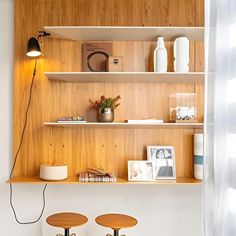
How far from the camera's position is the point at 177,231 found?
7.43ft

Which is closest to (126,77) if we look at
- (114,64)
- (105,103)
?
(114,64)

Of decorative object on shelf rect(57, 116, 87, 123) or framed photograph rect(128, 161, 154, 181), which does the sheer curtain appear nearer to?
framed photograph rect(128, 161, 154, 181)

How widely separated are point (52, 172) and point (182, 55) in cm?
134

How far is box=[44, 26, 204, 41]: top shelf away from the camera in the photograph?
1961 millimetres

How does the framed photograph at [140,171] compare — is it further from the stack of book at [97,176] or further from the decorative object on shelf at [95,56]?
the decorative object on shelf at [95,56]

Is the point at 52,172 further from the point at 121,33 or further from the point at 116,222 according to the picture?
the point at 121,33

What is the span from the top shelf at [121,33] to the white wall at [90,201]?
1.82 ft

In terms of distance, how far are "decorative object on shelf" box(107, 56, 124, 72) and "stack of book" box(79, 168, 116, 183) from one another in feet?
→ 2.69

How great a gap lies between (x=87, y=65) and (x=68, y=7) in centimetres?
52

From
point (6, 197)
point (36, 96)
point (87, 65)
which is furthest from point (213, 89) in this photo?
point (6, 197)

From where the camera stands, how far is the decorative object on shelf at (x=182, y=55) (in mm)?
2035

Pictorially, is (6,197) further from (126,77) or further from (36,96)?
(126,77)

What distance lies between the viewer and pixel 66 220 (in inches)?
76.7

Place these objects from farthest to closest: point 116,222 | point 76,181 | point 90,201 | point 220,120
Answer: point 90,201, point 76,181, point 116,222, point 220,120
